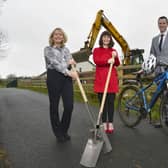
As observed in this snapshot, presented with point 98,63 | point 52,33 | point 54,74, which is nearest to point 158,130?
point 98,63

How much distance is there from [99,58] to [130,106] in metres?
1.10

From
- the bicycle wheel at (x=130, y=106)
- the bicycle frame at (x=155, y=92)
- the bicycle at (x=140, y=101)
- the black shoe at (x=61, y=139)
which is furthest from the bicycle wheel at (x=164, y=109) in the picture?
the black shoe at (x=61, y=139)

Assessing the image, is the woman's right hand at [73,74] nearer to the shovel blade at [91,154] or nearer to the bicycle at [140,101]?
the shovel blade at [91,154]

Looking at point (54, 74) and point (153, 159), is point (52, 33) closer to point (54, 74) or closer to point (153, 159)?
point (54, 74)

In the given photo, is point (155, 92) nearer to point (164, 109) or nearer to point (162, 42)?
point (164, 109)

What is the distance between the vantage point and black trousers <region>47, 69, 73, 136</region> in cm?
496

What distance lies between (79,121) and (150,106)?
1657 mm

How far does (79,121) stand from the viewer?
677cm

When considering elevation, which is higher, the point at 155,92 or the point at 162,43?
the point at 162,43

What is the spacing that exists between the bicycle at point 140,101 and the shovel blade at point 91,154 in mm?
1706

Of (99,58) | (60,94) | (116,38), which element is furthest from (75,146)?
(116,38)

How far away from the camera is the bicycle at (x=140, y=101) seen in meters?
5.30

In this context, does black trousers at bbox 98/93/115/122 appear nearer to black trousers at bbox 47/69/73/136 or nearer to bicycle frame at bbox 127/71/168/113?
bicycle frame at bbox 127/71/168/113

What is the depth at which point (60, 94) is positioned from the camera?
5.07m
